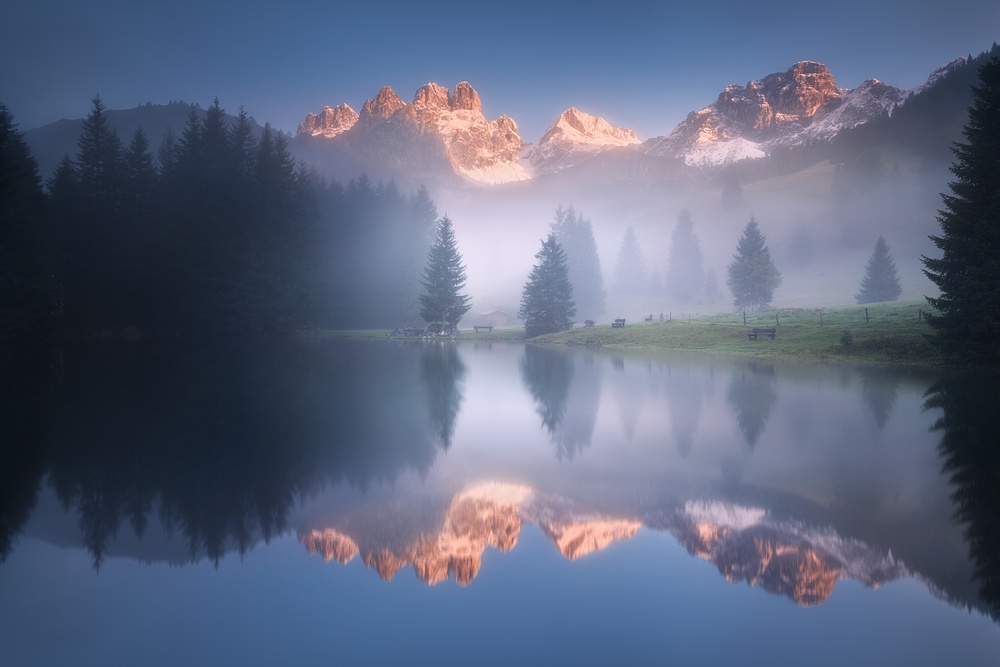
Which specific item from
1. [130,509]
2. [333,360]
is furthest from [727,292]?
[130,509]

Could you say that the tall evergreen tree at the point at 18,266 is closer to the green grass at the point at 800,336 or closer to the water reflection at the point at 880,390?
the water reflection at the point at 880,390

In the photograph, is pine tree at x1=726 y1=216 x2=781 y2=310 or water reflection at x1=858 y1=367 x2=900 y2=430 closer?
water reflection at x1=858 y1=367 x2=900 y2=430

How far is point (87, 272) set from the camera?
50188 mm

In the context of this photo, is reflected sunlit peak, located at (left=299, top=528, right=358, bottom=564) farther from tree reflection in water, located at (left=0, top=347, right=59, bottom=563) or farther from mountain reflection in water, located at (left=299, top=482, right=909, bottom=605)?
tree reflection in water, located at (left=0, top=347, right=59, bottom=563)

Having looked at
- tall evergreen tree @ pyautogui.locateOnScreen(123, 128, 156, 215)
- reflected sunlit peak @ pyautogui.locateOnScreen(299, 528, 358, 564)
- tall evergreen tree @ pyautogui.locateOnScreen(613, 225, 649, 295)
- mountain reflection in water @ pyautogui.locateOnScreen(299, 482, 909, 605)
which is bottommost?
mountain reflection in water @ pyautogui.locateOnScreen(299, 482, 909, 605)

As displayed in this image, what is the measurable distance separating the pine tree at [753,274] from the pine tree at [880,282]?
12657 millimetres

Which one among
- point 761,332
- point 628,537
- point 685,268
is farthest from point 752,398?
point 685,268

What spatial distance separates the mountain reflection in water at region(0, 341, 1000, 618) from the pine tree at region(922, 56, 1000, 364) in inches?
397

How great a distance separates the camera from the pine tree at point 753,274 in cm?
9262

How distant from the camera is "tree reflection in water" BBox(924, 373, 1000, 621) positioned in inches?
270

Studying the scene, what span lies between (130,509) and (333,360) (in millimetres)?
27592

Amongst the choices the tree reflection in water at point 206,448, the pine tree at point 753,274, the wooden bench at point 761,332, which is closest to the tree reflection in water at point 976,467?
the tree reflection in water at point 206,448

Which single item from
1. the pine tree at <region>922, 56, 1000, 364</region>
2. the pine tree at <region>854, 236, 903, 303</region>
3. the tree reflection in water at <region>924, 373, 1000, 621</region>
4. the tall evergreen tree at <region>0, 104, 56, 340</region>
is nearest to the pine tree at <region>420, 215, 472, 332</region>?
the tall evergreen tree at <region>0, 104, 56, 340</region>

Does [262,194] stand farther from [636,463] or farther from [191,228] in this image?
[636,463]
